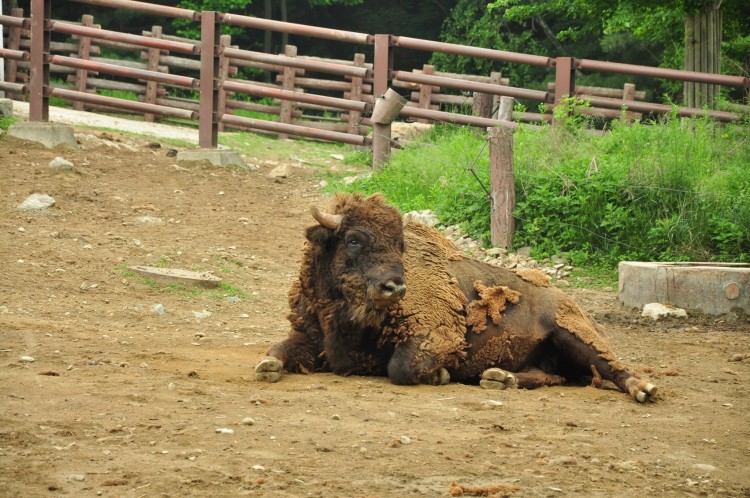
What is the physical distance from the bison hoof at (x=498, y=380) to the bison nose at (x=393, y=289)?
0.94 meters

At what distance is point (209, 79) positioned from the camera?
16281mm

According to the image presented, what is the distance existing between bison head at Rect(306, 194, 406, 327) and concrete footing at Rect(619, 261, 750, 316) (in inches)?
152

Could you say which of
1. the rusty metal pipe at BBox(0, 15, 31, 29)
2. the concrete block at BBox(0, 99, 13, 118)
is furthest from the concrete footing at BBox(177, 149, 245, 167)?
the rusty metal pipe at BBox(0, 15, 31, 29)

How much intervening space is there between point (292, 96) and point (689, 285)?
31.4ft

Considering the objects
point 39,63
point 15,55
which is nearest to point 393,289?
point 39,63

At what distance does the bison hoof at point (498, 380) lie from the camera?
7.19m

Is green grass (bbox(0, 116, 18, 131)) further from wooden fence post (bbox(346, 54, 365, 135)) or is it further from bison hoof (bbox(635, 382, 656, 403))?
bison hoof (bbox(635, 382, 656, 403))

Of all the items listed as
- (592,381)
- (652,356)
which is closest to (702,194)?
(652,356)

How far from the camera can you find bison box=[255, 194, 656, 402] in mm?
7098

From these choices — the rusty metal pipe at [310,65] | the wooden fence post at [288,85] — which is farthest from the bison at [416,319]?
the wooden fence post at [288,85]

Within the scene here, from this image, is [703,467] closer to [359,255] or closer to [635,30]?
[359,255]

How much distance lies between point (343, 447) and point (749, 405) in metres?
3.18

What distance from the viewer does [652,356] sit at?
28.1 ft

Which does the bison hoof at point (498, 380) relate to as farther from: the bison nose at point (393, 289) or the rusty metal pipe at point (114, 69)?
the rusty metal pipe at point (114, 69)
